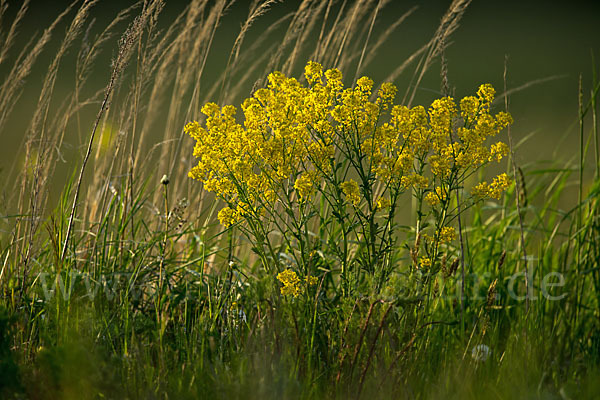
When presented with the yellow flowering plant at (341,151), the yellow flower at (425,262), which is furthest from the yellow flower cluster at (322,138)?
the yellow flower at (425,262)

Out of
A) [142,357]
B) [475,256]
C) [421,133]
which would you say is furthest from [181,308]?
[475,256]

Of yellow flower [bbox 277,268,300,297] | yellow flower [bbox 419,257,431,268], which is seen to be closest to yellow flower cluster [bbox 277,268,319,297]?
yellow flower [bbox 277,268,300,297]

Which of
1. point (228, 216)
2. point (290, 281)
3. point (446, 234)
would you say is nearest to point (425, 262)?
point (446, 234)

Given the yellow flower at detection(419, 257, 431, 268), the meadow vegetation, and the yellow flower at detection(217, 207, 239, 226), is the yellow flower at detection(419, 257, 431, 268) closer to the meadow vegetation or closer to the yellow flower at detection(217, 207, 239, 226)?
the meadow vegetation

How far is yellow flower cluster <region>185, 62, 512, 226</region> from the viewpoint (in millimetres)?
1557

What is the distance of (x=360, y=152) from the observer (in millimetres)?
1566

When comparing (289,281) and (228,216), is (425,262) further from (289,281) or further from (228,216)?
(228,216)

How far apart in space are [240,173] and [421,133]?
1.61 ft

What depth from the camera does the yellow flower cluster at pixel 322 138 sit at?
156 centimetres

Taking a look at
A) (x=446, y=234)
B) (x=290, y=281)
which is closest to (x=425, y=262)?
(x=446, y=234)

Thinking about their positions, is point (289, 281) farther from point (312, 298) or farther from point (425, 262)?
point (425, 262)

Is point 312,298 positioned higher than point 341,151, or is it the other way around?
point 341,151

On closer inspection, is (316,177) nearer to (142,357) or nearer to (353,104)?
(353,104)

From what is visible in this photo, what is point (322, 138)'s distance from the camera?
1554mm
